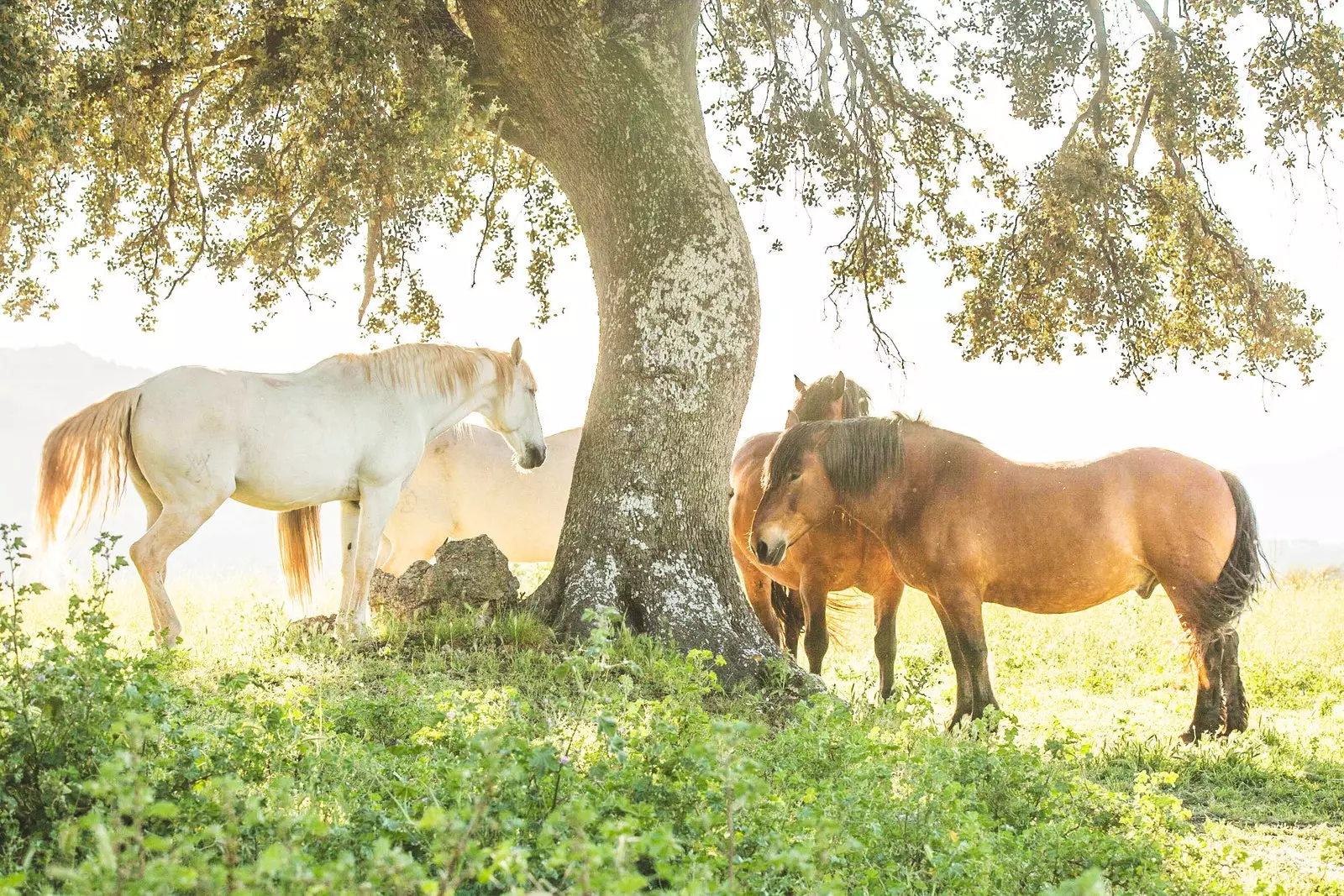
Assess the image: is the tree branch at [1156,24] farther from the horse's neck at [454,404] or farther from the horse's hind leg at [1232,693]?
the horse's neck at [454,404]

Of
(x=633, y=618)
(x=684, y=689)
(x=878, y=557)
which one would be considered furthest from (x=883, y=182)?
(x=684, y=689)

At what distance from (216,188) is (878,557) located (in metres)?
7.11

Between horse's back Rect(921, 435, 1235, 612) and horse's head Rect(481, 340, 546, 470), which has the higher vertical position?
horse's head Rect(481, 340, 546, 470)

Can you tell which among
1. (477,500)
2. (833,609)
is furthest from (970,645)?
(477,500)

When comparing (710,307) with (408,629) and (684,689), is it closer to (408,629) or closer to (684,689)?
(408,629)

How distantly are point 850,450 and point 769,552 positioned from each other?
34.9 inches

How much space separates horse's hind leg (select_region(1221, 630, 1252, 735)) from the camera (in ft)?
23.4

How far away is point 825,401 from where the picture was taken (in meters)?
9.25

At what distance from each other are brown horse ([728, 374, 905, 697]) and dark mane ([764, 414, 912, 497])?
679 millimetres

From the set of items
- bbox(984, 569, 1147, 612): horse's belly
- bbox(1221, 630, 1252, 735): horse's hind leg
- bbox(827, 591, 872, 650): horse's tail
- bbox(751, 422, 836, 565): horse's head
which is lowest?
bbox(1221, 630, 1252, 735): horse's hind leg

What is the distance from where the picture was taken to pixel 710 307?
24.7 ft

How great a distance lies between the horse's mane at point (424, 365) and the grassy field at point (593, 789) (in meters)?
1.90

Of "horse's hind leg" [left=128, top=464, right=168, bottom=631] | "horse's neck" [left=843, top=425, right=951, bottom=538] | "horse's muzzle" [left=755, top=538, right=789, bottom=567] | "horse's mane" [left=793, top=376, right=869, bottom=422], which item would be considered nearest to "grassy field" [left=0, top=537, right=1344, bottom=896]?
"horse's hind leg" [left=128, top=464, right=168, bottom=631]

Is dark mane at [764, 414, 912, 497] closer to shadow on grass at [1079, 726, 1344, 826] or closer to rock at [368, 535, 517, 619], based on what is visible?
rock at [368, 535, 517, 619]
